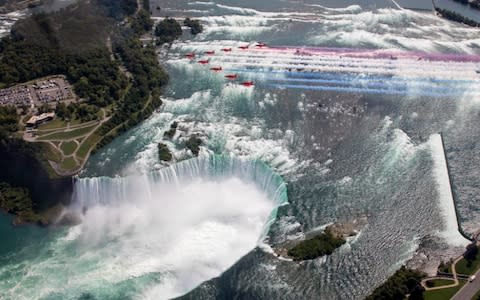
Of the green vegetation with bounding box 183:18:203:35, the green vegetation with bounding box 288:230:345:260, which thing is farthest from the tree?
the green vegetation with bounding box 183:18:203:35

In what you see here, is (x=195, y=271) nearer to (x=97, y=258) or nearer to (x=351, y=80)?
(x=97, y=258)

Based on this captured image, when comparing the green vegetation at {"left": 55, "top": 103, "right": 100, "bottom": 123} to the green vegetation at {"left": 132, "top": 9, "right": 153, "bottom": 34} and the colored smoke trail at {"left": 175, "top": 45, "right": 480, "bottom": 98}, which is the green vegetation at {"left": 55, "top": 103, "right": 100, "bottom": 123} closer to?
the colored smoke trail at {"left": 175, "top": 45, "right": 480, "bottom": 98}

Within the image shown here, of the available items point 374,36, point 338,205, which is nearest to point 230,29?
point 374,36

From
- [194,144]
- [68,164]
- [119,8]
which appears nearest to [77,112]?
[68,164]

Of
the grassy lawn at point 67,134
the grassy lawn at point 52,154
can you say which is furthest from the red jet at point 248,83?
the grassy lawn at point 52,154

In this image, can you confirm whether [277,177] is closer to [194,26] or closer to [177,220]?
[177,220]
